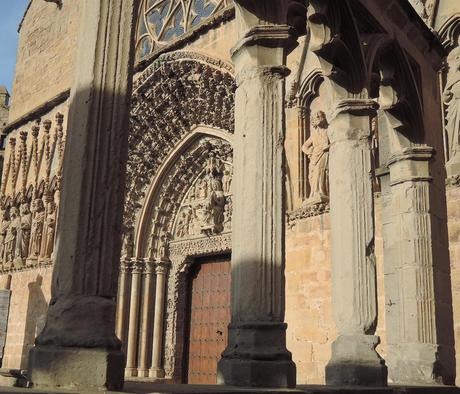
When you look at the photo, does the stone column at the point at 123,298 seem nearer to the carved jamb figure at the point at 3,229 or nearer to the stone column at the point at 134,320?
the stone column at the point at 134,320

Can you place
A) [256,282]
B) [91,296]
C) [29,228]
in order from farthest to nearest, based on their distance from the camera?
1. [29,228]
2. [256,282]
3. [91,296]

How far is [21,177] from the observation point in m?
13.9

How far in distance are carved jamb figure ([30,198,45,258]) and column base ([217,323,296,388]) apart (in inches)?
382

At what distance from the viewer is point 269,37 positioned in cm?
450

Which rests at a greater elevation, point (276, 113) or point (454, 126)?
point (454, 126)

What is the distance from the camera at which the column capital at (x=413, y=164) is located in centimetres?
624

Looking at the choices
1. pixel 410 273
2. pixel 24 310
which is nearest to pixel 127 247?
pixel 24 310

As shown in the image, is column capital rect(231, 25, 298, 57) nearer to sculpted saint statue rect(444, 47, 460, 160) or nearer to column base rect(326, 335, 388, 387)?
column base rect(326, 335, 388, 387)

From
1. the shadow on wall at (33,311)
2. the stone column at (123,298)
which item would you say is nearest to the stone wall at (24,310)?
the shadow on wall at (33,311)

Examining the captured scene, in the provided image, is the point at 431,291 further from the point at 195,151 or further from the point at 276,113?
the point at 195,151

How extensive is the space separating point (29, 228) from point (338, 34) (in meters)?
9.69

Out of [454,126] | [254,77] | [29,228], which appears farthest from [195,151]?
[254,77]

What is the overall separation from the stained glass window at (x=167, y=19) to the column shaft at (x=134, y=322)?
4.21 metres

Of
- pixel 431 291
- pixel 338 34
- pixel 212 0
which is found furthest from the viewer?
pixel 212 0
